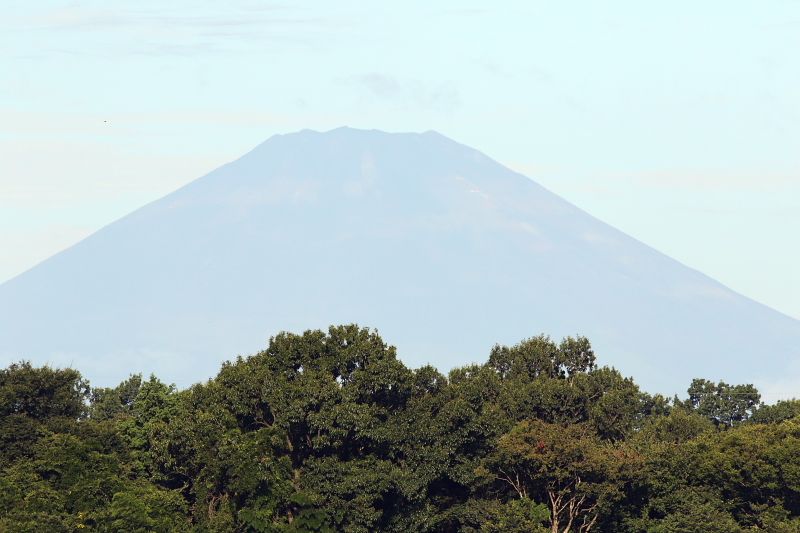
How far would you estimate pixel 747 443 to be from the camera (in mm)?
77188

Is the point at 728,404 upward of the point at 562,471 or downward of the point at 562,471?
upward

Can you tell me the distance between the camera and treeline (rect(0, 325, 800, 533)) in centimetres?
7050

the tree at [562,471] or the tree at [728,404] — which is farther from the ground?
the tree at [728,404]

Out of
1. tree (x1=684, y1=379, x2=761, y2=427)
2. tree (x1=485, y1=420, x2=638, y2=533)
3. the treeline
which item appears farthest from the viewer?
tree (x1=684, y1=379, x2=761, y2=427)

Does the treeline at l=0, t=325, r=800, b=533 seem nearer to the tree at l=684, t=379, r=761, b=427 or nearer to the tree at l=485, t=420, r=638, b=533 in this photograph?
the tree at l=485, t=420, r=638, b=533

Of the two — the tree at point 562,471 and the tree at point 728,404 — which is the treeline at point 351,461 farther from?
the tree at point 728,404

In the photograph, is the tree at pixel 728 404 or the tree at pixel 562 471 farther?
the tree at pixel 728 404

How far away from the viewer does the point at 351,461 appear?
73312 mm

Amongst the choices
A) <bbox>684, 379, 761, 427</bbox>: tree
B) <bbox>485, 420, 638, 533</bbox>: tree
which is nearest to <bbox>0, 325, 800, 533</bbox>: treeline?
<bbox>485, 420, 638, 533</bbox>: tree

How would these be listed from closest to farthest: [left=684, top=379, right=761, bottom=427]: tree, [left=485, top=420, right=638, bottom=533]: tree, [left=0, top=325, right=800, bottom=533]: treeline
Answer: [left=0, top=325, right=800, bottom=533]: treeline < [left=485, top=420, right=638, bottom=533]: tree < [left=684, top=379, right=761, bottom=427]: tree

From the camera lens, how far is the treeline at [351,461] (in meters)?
70.5

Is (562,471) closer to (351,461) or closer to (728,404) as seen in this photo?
(351,461)

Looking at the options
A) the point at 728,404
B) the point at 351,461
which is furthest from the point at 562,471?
the point at 728,404

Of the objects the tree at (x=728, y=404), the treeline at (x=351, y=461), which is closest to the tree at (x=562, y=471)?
the treeline at (x=351, y=461)
